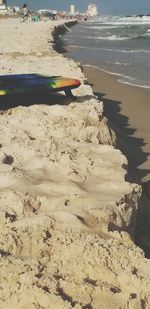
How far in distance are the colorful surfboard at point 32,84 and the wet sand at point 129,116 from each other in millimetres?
1090

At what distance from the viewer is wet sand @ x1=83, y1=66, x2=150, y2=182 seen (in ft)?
23.6

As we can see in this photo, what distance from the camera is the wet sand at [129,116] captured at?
7203 millimetres

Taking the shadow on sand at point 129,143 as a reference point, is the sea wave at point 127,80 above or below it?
below

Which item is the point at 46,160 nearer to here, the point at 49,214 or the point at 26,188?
the point at 26,188

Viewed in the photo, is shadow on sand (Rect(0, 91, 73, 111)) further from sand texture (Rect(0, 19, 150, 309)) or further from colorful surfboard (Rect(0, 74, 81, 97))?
sand texture (Rect(0, 19, 150, 309))

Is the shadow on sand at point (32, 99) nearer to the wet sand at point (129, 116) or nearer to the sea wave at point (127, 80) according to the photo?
the wet sand at point (129, 116)

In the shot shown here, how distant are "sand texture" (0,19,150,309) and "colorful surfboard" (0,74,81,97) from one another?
40.4 inches

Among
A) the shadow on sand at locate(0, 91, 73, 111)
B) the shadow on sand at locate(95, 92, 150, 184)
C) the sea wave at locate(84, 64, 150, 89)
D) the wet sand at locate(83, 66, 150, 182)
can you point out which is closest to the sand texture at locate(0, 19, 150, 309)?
the shadow on sand at locate(95, 92, 150, 184)

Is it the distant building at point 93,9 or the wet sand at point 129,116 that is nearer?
the wet sand at point 129,116

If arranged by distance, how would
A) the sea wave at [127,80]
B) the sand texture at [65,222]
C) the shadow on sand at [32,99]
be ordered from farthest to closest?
the sea wave at [127,80] < the shadow on sand at [32,99] < the sand texture at [65,222]

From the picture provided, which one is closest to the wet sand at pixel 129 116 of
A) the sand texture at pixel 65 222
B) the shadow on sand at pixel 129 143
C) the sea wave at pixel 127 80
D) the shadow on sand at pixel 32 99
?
the shadow on sand at pixel 129 143

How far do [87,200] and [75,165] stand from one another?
2.70 feet

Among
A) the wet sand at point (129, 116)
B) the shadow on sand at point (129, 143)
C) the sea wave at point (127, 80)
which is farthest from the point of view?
the sea wave at point (127, 80)

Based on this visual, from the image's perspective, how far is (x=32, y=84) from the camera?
7.20 m
